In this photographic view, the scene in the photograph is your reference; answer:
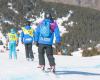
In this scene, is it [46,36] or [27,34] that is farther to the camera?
[27,34]

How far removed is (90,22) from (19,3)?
86.4ft

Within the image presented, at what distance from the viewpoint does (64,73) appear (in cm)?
1552

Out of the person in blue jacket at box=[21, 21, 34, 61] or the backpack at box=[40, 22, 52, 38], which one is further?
the person in blue jacket at box=[21, 21, 34, 61]

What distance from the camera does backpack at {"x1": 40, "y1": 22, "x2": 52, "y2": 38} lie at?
14.7m

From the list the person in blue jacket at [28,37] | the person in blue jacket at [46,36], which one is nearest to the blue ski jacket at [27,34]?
the person in blue jacket at [28,37]

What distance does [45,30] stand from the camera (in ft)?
48.3

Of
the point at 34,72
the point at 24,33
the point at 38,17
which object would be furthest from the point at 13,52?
the point at 38,17

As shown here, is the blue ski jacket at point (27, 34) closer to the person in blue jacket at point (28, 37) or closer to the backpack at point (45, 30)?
the person in blue jacket at point (28, 37)

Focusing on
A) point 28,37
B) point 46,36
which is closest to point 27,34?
point 28,37

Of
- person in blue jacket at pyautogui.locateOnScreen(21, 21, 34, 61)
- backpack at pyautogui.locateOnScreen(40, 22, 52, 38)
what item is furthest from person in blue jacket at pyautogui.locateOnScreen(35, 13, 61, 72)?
person in blue jacket at pyautogui.locateOnScreen(21, 21, 34, 61)

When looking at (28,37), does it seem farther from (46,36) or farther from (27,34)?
(46,36)

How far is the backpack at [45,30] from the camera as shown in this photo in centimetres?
1469

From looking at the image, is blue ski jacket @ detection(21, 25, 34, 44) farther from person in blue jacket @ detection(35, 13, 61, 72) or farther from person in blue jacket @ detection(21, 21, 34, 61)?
person in blue jacket @ detection(35, 13, 61, 72)

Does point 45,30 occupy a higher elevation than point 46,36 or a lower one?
higher
